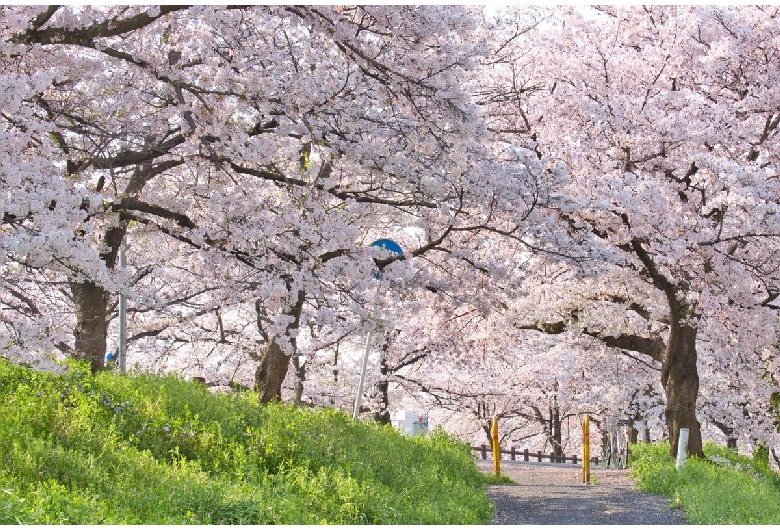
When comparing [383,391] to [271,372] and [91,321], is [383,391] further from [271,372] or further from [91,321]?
[91,321]

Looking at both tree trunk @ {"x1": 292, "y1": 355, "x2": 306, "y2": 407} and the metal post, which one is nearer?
the metal post

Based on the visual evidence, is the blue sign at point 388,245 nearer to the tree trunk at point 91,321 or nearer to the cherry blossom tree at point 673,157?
the cherry blossom tree at point 673,157

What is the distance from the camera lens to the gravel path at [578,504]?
10258mm

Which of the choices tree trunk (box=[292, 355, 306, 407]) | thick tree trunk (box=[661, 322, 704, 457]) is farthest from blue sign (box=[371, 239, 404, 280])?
tree trunk (box=[292, 355, 306, 407])

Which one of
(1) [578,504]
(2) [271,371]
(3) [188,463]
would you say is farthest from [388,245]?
(3) [188,463]

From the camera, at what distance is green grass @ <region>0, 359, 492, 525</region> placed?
21.7 feet

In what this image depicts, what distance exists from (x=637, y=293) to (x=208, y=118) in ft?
37.0

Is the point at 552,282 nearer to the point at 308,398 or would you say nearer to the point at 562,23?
the point at 562,23

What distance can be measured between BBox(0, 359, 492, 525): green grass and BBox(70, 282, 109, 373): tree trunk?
1.73 m

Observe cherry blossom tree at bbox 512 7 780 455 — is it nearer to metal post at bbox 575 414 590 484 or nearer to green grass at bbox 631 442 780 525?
green grass at bbox 631 442 780 525

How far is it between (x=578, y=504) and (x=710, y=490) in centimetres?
179

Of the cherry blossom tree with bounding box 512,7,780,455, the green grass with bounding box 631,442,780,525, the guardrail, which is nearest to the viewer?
the green grass with bounding box 631,442,780,525

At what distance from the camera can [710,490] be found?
1159 cm

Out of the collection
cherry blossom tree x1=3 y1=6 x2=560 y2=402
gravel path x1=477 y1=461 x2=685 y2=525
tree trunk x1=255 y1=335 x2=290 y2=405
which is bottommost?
gravel path x1=477 y1=461 x2=685 y2=525
